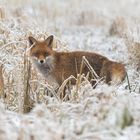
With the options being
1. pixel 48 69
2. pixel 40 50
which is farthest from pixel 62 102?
pixel 48 69

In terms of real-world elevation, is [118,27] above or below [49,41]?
below

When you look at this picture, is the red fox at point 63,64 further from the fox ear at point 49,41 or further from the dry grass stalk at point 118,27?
the dry grass stalk at point 118,27

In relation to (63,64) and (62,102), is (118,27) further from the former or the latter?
(62,102)

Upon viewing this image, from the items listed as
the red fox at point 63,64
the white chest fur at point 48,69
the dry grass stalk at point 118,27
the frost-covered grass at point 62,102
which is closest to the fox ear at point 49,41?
the red fox at point 63,64

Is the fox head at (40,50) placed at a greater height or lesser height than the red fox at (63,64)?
greater

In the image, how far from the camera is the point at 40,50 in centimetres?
640

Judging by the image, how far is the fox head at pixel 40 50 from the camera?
6.39m

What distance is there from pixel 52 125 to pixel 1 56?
296 cm

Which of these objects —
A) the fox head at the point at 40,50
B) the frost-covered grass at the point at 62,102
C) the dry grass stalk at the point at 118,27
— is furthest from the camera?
the dry grass stalk at the point at 118,27

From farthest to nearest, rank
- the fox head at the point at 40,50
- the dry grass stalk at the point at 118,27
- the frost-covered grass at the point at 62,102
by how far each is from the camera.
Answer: the dry grass stalk at the point at 118,27
the fox head at the point at 40,50
the frost-covered grass at the point at 62,102

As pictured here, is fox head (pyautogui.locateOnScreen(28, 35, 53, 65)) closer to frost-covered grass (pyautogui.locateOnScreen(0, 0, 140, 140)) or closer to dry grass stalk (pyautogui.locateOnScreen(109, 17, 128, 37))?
frost-covered grass (pyautogui.locateOnScreen(0, 0, 140, 140))

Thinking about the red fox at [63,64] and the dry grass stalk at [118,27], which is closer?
the red fox at [63,64]

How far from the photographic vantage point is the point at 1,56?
20.9ft

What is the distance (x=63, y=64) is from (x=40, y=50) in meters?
0.41
